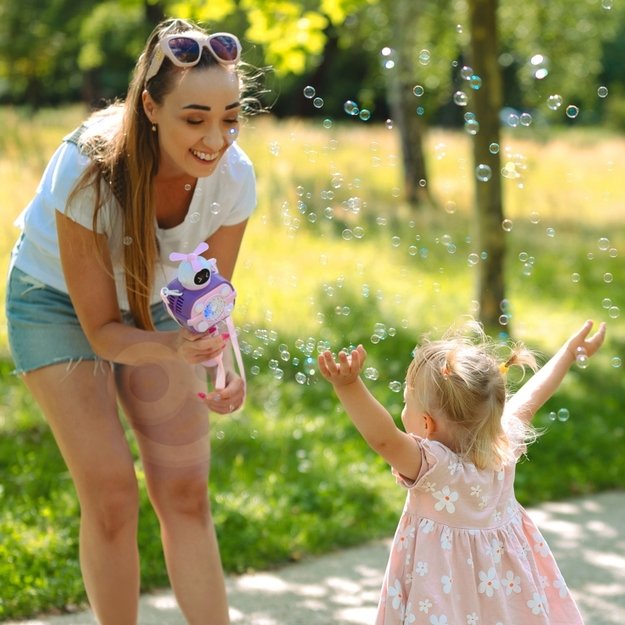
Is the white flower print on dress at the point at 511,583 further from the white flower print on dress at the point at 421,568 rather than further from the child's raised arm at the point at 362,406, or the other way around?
the child's raised arm at the point at 362,406

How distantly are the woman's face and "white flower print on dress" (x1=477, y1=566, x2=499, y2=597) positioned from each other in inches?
45.3

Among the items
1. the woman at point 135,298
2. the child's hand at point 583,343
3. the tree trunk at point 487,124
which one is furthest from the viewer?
the tree trunk at point 487,124

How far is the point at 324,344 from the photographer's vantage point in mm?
4414

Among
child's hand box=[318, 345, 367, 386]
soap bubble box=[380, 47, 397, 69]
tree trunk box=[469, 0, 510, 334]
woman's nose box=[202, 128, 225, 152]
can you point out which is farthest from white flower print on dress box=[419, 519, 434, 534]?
tree trunk box=[469, 0, 510, 334]

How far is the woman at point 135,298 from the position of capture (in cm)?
Answer: 263

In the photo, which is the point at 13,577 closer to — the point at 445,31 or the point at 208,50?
the point at 208,50

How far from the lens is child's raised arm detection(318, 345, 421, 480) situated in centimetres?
241

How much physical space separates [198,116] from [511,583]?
1323 millimetres

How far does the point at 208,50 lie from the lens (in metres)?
2.62

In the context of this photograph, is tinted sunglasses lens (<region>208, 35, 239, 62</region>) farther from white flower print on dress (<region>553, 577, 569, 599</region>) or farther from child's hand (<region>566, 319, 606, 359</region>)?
white flower print on dress (<region>553, 577, 569, 599</region>)

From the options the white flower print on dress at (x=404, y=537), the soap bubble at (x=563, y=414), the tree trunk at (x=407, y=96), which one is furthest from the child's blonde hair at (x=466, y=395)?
the tree trunk at (x=407, y=96)

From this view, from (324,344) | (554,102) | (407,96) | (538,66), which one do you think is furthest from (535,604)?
(407,96)

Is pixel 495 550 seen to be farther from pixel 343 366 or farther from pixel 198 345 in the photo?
pixel 198 345

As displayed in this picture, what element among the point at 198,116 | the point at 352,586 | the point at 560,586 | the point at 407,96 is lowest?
the point at 352,586
